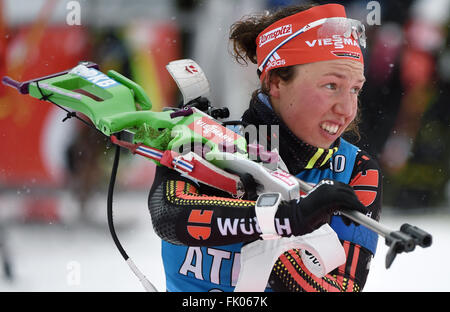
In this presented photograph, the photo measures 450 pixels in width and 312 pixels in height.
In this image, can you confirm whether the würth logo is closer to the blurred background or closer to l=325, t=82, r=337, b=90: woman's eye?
l=325, t=82, r=337, b=90: woman's eye

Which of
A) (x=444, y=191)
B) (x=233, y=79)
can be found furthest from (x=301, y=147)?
(x=444, y=191)

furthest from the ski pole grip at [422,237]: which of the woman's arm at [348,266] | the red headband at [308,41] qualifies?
the red headband at [308,41]

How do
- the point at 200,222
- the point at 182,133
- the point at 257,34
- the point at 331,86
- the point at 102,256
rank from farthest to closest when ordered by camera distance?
the point at 102,256, the point at 257,34, the point at 331,86, the point at 182,133, the point at 200,222

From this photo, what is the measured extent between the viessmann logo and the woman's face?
0.09 m

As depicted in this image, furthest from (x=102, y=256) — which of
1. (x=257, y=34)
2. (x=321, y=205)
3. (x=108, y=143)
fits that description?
(x=321, y=205)

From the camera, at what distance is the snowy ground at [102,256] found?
→ 2.68 meters

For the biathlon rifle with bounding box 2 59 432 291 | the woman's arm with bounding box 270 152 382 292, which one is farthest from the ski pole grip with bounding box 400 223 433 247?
the woman's arm with bounding box 270 152 382 292

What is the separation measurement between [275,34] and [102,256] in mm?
1803

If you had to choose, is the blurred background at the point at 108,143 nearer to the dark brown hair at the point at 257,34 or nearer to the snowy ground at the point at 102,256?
the snowy ground at the point at 102,256

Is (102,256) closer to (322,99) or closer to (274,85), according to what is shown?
(274,85)

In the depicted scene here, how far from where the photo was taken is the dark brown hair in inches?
56.7

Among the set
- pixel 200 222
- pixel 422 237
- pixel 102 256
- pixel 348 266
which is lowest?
pixel 102 256

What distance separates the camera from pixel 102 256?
9.71 ft

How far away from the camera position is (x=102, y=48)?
3156 millimetres
